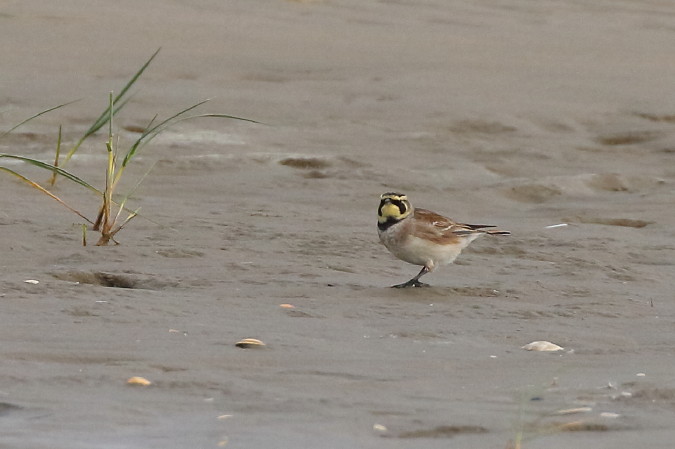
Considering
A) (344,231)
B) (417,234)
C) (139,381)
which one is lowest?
(344,231)

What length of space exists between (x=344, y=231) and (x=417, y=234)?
868mm

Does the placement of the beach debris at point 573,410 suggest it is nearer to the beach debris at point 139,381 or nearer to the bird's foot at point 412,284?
the beach debris at point 139,381

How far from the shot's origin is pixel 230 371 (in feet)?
13.6

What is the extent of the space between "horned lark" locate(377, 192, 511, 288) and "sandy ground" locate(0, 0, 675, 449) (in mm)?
161

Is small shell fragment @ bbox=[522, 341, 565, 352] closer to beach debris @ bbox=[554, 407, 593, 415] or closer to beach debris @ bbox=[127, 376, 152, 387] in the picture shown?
beach debris @ bbox=[554, 407, 593, 415]

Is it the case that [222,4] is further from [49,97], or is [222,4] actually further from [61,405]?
[61,405]

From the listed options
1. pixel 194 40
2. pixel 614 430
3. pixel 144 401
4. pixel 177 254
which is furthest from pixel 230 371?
pixel 194 40

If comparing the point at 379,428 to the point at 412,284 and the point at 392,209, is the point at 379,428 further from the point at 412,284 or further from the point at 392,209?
the point at 392,209

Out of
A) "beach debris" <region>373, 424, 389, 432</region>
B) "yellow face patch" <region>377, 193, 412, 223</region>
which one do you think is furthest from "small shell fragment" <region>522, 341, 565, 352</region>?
"yellow face patch" <region>377, 193, 412, 223</region>

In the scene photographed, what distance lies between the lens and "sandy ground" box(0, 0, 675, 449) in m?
3.77

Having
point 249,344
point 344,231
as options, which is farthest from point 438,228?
point 249,344

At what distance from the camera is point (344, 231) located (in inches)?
275

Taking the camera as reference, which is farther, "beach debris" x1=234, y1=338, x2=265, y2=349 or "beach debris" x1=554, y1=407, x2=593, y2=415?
"beach debris" x1=234, y1=338, x2=265, y2=349

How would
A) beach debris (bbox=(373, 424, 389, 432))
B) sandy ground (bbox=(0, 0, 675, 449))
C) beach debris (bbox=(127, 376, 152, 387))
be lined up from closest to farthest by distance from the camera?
beach debris (bbox=(373, 424, 389, 432)) < sandy ground (bbox=(0, 0, 675, 449)) < beach debris (bbox=(127, 376, 152, 387))
